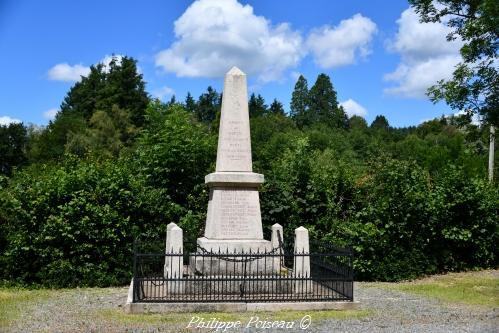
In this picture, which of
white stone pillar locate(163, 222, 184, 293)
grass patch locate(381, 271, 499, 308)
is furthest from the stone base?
grass patch locate(381, 271, 499, 308)

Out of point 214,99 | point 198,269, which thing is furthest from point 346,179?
point 214,99

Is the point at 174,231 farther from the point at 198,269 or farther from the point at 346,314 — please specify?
the point at 346,314

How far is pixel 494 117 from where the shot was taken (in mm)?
13062

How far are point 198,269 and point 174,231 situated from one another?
2.94ft

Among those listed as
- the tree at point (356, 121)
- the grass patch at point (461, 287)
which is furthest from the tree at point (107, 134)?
the tree at point (356, 121)

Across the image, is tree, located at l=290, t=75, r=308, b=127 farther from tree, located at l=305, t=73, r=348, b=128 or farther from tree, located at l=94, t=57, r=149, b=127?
tree, located at l=94, t=57, r=149, b=127

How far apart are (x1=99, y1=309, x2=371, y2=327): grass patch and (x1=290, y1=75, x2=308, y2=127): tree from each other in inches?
3076

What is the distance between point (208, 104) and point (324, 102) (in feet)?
87.2

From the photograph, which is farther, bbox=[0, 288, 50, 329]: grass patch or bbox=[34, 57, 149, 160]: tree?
bbox=[34, 57, 149, 160]: tree

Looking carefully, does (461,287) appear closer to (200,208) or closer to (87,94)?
(200,208)

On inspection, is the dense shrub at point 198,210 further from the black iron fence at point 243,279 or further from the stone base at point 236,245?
the black iron fence at point 243,279

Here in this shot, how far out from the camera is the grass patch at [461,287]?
10993 millimetres

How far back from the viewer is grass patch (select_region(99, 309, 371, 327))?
8422mm

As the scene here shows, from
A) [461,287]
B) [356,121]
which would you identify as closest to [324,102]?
[356,121]
